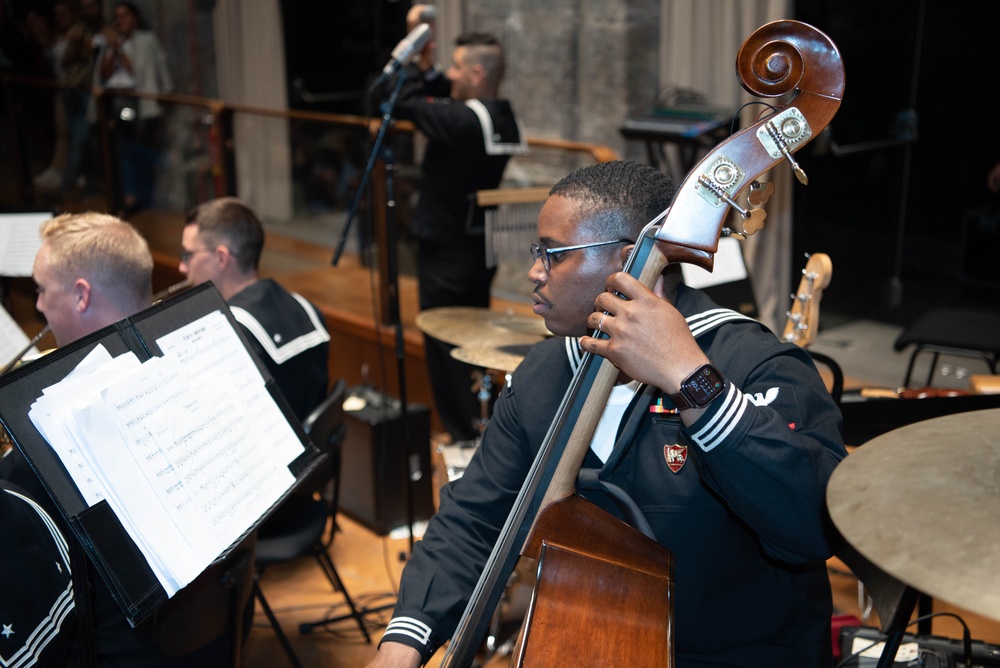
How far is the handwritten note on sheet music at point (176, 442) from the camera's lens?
1.45m

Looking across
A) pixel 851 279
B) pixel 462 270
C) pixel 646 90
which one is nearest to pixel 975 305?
pixel 851 279

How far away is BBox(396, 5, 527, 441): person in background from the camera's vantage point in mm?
3701

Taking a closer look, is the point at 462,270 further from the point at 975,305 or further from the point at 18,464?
the point at 975,305

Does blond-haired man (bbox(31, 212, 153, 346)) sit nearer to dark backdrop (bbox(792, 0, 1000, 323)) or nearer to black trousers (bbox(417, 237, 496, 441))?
black trousers (bbox(417, 237, 496, 441))

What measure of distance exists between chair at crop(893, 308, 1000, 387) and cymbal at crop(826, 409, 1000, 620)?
7.35ft

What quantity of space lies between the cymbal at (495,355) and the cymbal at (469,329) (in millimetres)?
51

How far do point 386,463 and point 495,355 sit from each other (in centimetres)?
114

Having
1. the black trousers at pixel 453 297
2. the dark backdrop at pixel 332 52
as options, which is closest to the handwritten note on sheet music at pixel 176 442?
the black trousers at pixel 453 297

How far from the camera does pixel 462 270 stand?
3893mm

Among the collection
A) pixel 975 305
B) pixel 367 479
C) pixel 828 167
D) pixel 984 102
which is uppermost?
pixel 984 102

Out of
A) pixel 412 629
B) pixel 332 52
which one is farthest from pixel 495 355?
pixel 332 52

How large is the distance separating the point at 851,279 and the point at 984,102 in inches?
40.4

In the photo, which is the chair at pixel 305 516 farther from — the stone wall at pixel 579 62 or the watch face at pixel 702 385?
the stone wall at pixel 579 62

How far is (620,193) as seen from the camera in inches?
61.6
